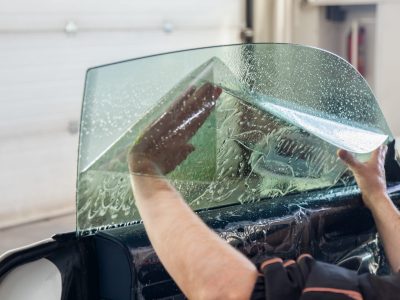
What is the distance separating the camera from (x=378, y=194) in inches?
41.3

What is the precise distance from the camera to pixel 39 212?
1941mm

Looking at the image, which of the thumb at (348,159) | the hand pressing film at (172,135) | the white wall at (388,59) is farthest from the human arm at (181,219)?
the white wall at (388,59)

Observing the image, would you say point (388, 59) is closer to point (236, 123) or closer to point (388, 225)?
point (388, 225)

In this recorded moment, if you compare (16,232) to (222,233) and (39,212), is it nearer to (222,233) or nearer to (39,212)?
(39,212)

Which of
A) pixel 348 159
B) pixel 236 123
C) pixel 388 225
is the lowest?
pixel 388 225

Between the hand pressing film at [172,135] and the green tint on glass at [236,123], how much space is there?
0.04 ft

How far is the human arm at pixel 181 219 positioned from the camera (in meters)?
0.70

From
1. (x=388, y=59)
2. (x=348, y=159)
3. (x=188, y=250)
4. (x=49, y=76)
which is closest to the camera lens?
(x=188, y=250)

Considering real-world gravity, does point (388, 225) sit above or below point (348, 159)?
below

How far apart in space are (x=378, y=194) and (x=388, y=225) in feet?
0.24

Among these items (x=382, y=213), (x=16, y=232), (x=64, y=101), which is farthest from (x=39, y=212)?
(x=382, y=213)

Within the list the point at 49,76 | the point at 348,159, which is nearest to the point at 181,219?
the point at 348,159

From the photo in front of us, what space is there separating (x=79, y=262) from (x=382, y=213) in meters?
0.54

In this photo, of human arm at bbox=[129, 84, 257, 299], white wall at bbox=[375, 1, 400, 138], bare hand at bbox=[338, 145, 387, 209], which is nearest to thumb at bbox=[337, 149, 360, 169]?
bare hand at bbox=[338, 145, 387, 209]
